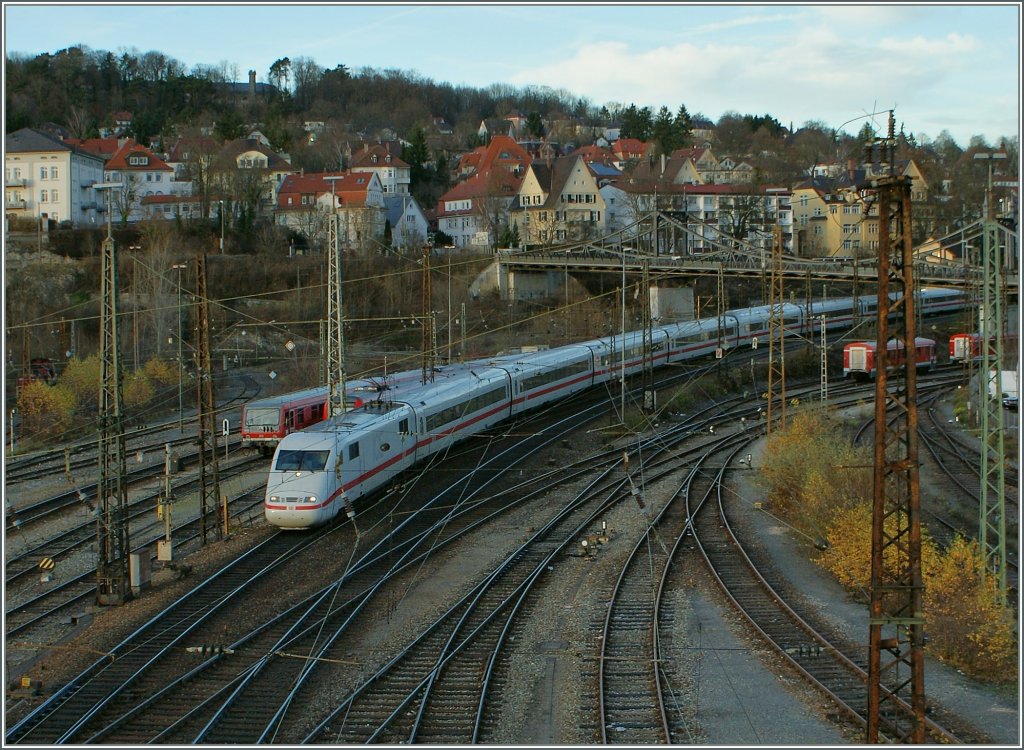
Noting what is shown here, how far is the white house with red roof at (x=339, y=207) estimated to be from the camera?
69188mm

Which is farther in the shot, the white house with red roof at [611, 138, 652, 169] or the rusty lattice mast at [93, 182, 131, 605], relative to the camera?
the white house with red roof at [611, 138, 652, 169]

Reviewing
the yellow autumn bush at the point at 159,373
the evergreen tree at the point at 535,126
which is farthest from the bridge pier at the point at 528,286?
the evergreen tree at the point at 535,126

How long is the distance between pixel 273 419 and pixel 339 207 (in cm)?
3947

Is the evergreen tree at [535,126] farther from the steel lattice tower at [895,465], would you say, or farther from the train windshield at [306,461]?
the steel lattice tower at [895,465]

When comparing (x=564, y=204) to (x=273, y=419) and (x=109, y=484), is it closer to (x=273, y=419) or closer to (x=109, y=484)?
(x=273, y=419)

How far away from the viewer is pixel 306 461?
20.2m

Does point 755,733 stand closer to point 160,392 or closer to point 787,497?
point 787,497

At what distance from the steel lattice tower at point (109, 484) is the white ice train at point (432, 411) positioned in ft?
10.9

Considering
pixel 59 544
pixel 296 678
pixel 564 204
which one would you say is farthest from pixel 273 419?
pixel 564 204

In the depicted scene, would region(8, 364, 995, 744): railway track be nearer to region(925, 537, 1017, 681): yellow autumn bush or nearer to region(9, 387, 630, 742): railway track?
region(9, 387, 630, 742): railway track

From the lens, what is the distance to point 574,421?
32.5 metres

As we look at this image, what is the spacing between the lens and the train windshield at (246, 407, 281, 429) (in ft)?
95.1

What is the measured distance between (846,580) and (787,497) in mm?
5206

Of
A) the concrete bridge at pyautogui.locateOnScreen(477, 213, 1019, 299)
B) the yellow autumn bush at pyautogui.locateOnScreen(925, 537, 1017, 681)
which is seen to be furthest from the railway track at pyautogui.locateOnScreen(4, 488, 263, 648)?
the concrete bridge at pyautogui.locateOnScreen(477, 213, 1019, 299)
